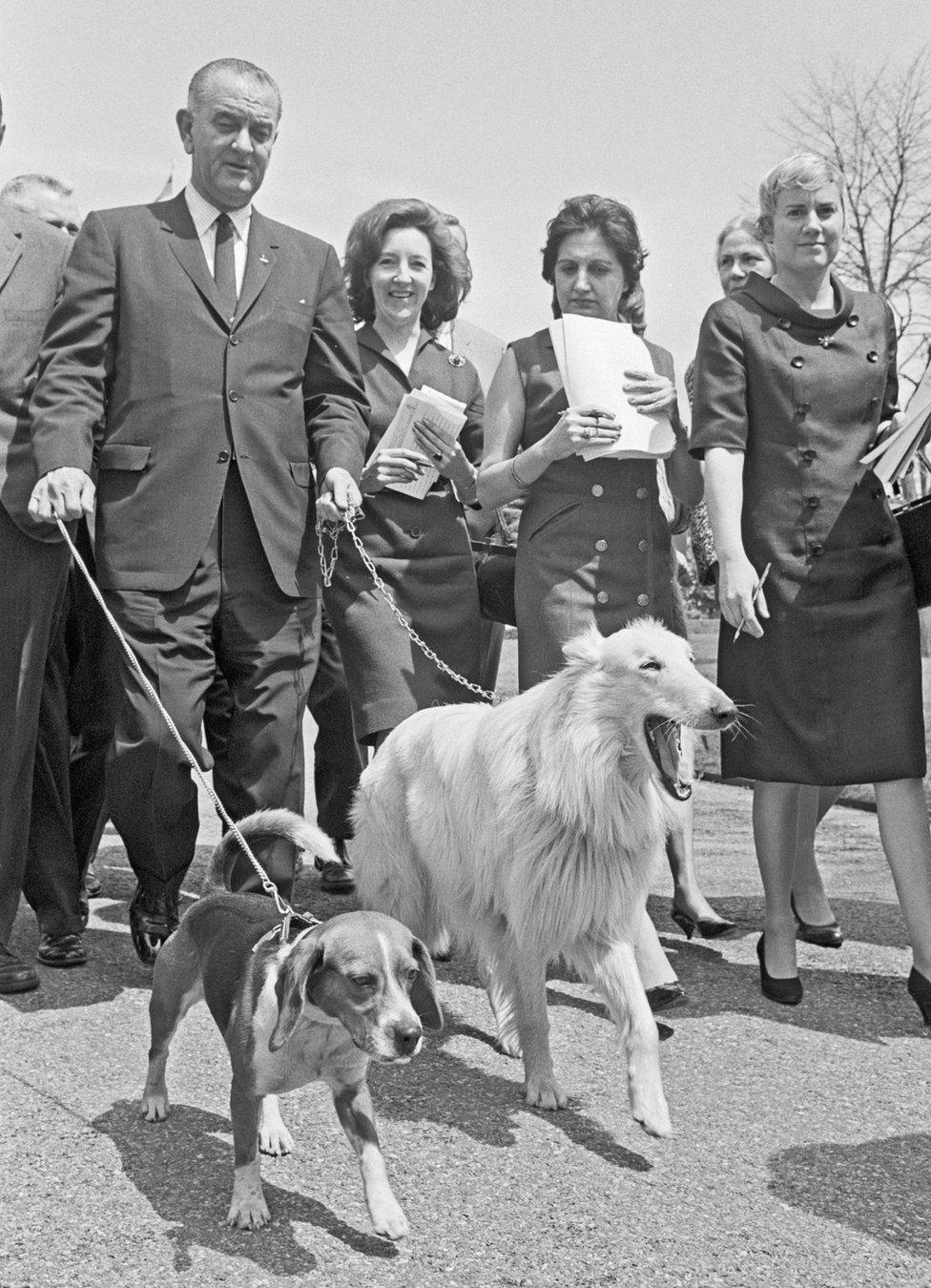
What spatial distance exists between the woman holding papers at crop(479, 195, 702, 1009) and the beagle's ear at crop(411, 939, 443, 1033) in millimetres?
1859

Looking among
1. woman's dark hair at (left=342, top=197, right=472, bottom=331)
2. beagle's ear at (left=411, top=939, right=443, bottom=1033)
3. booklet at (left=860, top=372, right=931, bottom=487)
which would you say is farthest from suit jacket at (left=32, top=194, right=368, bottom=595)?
beagle's ear at (left=411, top=939, right=443, bottom=1033)

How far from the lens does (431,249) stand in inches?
244

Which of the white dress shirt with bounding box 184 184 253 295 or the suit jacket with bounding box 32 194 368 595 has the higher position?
the white dress shirt with bounding box 184 184 253 295

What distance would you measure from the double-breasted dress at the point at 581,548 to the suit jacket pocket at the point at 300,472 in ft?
2.69

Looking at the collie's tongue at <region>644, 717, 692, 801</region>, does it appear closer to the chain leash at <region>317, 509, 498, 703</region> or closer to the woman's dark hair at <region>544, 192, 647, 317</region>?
the chain leash at <region>317, 509, 498, 703</region>

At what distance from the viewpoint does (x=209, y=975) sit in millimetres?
3758

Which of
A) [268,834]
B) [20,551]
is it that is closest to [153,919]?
[268,834]

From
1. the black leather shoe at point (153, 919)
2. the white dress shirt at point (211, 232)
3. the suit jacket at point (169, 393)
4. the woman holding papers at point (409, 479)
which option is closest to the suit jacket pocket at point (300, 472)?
the suit jacket at point (169, 393)

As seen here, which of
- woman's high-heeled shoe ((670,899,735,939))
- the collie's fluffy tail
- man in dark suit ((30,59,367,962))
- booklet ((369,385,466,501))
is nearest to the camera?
the collie's fluffy tail

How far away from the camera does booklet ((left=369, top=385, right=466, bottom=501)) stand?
5.64 m

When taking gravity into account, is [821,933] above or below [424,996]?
below

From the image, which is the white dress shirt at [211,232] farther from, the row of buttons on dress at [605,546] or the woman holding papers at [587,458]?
the row of buttons on dress at [605,546]

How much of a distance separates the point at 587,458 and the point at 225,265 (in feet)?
4.61

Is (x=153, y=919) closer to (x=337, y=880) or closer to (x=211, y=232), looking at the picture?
(x=337, y=880)
